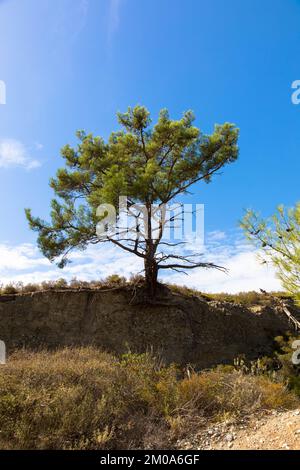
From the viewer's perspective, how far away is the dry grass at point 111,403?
5285mm

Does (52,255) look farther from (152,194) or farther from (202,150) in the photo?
(202,150)

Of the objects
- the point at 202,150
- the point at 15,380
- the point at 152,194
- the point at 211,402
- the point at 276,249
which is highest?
the point at 202,150

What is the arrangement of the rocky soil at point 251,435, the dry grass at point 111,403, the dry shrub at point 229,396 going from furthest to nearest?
the dry shrub at point 229,396 < the rocky soil at point 251,435 < the dry grass at point 111,403

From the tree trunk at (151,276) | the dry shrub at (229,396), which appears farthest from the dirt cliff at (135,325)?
the dry shrub at (229,396)

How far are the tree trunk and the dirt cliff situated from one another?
0.58 m

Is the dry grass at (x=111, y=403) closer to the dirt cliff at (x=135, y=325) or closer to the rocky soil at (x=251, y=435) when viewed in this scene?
the rocky soil at (x=251, y=435)

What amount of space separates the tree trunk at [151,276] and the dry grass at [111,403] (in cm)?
908

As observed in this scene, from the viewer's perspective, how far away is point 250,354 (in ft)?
55.3

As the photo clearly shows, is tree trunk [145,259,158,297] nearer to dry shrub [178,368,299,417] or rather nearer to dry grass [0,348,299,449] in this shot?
dry grass [0,348,299,449]

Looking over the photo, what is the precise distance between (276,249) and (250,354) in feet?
25.9

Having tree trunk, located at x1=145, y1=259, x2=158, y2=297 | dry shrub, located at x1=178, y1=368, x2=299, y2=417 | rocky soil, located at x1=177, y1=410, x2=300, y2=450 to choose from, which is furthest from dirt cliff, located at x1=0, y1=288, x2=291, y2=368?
rocky soil, located at x1=177, y1=410, x2=300, y2=450

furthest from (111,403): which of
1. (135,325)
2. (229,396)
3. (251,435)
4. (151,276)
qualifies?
(151,276)

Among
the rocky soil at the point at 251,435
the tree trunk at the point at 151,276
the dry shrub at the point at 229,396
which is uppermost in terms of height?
the tree trunk at the point at 151,276
